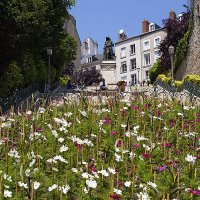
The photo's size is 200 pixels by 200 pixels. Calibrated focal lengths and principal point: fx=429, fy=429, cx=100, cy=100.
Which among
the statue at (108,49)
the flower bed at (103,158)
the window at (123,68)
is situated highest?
the statue at (108,49)

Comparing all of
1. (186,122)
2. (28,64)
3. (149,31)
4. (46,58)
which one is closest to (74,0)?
(46,58)

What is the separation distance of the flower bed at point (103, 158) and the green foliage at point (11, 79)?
42.3 feet

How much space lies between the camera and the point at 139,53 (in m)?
75.9

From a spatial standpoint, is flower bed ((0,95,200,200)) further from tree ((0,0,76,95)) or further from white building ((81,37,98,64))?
white building ((81,37,98,64))

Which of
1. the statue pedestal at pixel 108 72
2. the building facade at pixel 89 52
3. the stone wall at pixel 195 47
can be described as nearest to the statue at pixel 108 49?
the statue pedestal at pixel 108 72

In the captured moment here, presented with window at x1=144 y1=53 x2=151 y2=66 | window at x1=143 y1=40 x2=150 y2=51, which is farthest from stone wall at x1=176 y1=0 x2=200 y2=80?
window at x1=143 y1=40 x2=150 y2=51

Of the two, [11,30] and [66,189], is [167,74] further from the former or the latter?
[66,189]

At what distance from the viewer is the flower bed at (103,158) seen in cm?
468

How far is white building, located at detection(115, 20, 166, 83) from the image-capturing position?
7300 centimetres

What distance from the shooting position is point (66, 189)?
4.41 metres

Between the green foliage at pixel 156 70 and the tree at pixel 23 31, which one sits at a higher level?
the tree at pixel 23 31

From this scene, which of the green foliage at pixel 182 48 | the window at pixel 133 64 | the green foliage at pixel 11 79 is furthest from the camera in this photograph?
the window at pixel 133 64

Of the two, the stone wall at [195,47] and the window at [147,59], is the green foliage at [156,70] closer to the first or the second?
the stone wall at [195,47]

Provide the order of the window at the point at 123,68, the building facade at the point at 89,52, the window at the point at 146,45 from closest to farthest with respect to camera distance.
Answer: the window at the point at 146,45, the window at the point at 123,68, the building facade at the point at 89,52
